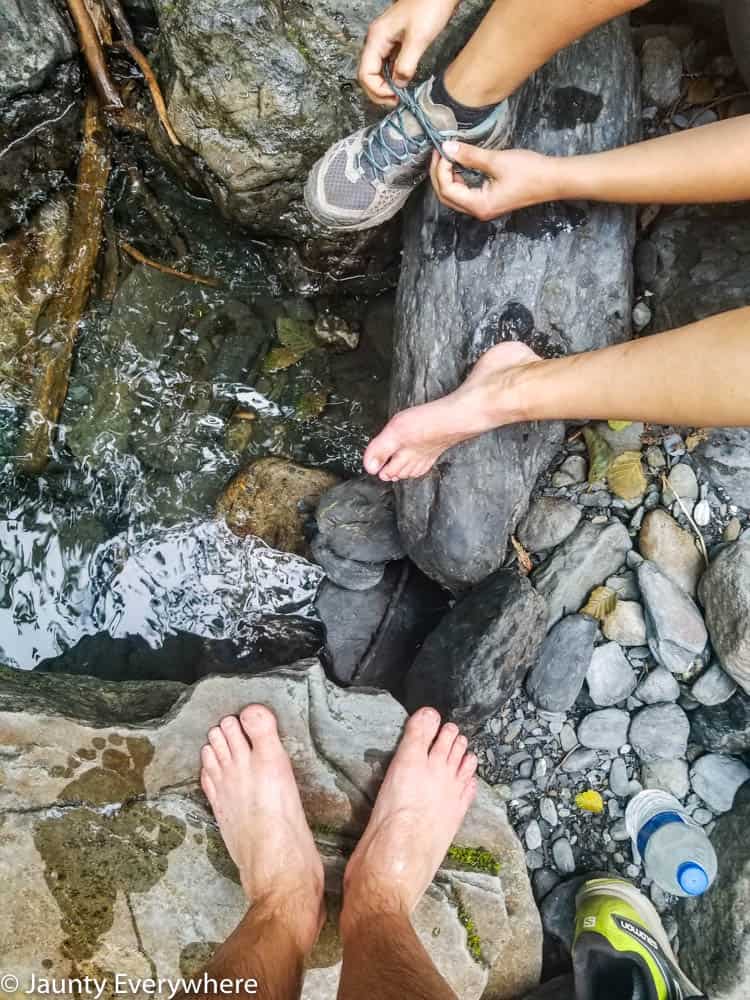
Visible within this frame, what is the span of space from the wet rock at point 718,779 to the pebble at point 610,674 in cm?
39

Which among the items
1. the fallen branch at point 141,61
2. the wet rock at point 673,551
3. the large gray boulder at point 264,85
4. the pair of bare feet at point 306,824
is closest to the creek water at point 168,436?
the fallen branch at point 141,61

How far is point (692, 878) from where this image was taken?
7.96 ft

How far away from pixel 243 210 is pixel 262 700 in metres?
1.90

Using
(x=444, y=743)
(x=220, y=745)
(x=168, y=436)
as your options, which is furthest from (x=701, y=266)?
(x=220, y=745)

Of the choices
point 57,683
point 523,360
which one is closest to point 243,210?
point 523,360

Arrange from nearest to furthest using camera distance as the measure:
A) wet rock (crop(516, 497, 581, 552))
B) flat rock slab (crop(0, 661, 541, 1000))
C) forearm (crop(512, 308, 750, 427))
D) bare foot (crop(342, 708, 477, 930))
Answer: forearm (crop(512, 308, 750, 427))
flat rock slab (crop(0, 661, 541, 1000))
bare foot (crop(342, 708, 477, 930))
wet rock (crop(516, 497, 581, 552))

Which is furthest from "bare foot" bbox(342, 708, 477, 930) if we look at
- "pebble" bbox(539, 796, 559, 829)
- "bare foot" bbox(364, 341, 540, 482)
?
"bare foot" bbox(364, 341, 540, 482)

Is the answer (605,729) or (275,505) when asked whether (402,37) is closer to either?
(275,505)

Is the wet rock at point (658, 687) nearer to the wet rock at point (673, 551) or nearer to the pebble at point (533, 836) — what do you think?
the wet rock at point (673, 551)

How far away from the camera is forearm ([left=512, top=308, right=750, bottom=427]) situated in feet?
6.01

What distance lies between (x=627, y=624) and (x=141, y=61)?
2867 millimetres

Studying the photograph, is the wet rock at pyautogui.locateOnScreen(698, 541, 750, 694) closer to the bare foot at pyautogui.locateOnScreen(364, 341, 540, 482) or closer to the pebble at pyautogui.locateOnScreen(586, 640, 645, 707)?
the pebble at pyautogui.locateOnScreen(586, 640, 645, 707)

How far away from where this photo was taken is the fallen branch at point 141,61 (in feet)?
9.39

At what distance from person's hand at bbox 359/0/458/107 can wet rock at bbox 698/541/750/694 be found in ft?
6.17
